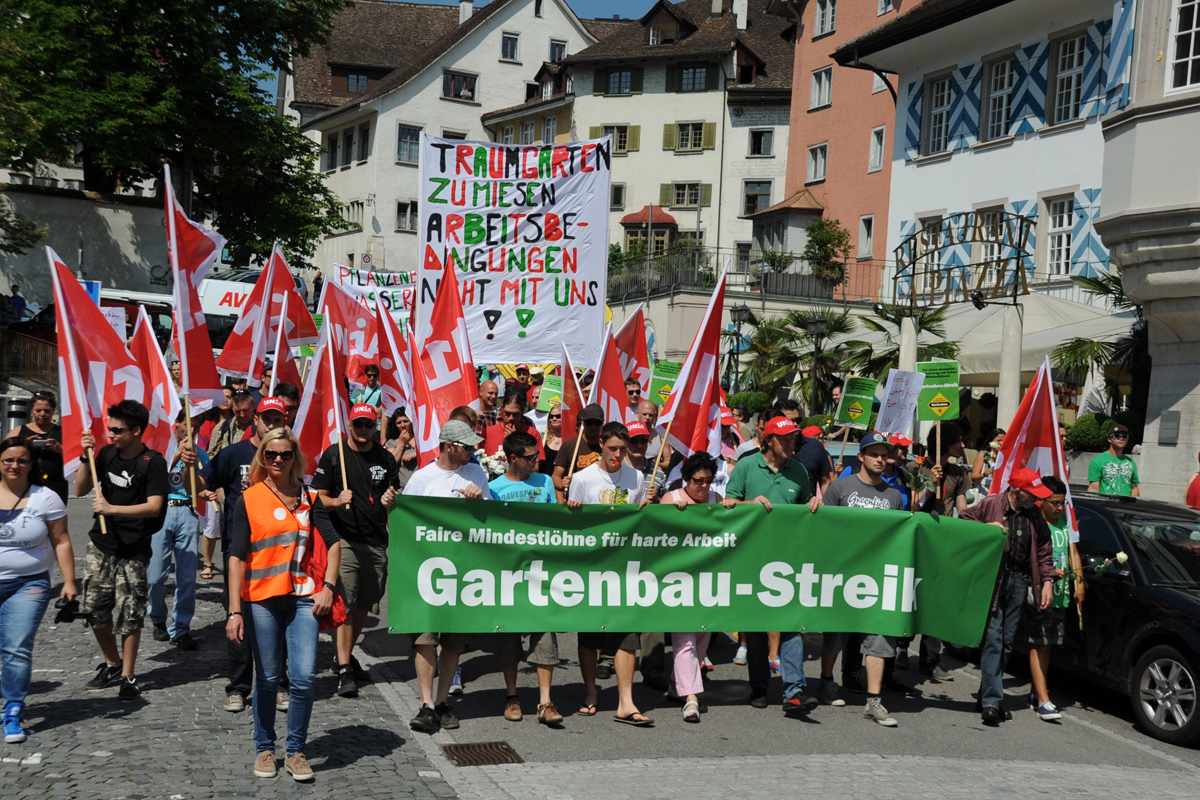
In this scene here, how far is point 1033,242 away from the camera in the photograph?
94.8ft

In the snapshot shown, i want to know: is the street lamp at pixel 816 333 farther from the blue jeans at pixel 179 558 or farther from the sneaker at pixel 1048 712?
the blue jeans at pixel 179 558

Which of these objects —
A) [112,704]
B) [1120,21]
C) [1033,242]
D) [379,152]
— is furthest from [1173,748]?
[379,152]

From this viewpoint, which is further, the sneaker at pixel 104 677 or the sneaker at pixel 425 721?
the sneaker at pixel 104 677

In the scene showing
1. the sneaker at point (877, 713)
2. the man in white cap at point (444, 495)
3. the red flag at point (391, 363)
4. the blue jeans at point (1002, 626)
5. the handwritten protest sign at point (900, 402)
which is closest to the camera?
the man in white cap at point (444, 495)

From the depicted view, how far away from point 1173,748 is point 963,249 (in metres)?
23.9

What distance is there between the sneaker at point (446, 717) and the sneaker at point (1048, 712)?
13.8ft

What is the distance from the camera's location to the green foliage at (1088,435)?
1945cm

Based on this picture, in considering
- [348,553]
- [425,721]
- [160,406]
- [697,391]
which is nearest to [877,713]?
[697,391]

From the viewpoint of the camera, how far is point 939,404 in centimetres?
1215

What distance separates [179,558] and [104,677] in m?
1.40

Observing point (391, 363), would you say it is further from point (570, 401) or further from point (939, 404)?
point (939, 404)

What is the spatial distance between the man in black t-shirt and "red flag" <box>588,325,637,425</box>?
3.62m

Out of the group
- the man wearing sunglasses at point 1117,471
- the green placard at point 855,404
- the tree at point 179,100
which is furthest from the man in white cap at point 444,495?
the tree at point 179,100

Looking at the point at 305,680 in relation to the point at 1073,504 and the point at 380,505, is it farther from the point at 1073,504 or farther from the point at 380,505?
the point at 1073,504
